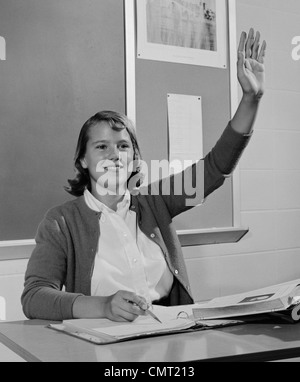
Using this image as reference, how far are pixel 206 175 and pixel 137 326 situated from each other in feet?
2.80

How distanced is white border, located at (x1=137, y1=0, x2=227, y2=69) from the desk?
5.17 feet

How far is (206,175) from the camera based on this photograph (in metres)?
1.99

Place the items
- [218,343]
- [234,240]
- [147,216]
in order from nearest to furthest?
[218,343], [147,216], [234,240]

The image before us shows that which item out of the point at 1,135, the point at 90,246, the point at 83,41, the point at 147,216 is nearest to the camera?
the point at 90,246

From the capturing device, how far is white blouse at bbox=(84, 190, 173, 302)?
1755 millimetres

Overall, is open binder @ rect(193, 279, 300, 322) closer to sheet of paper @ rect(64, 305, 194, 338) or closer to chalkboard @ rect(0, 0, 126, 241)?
sheet of paper @ rect(64, 305, 194, 338)

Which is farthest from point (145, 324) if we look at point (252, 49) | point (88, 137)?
point (252, 49)

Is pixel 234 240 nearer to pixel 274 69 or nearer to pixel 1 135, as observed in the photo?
pixel 274 69

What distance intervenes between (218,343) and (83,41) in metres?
1.59

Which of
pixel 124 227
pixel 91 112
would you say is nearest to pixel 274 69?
pixel 91 112

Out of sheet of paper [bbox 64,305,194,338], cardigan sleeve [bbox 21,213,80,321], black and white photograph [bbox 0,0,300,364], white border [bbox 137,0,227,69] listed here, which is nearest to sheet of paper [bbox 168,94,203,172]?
black and white photograph [bbox 0,0,300,364]

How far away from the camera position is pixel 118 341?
112 centimetres

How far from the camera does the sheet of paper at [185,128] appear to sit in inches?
102

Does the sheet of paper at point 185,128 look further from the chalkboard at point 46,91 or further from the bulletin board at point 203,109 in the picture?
the chalkboard at point 46,91
